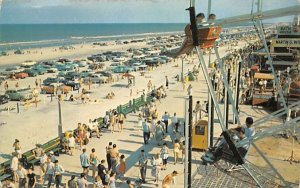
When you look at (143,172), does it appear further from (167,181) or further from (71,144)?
(71,144)

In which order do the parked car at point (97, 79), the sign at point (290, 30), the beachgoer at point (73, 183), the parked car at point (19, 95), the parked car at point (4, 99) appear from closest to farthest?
1. the beachgoer at point (73, 183)
2. the parked car at point (4, 99)
3. the parked car at point (19, 95)
4. the parked car at point (97, 79)
5. the sign at point (290, 30)

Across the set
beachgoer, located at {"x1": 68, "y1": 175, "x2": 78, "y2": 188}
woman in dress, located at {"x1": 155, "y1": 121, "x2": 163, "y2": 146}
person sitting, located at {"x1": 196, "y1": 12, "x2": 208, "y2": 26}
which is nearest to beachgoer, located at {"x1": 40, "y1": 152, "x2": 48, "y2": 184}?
beachgoer, located at {"x1": 68, "y1": 175, "x2": 78, "y2": 188}

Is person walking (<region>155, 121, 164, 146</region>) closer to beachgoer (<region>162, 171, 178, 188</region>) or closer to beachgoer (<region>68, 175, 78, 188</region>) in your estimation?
beachgoer (<region>162, 171, 178, 188</region>)

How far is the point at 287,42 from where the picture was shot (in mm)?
40812

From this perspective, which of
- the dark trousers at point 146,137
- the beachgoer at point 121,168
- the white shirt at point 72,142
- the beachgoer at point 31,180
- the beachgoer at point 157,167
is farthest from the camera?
the dark trousers at point 146,137

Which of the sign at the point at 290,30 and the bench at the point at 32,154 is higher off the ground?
the sign at the point at 290,30

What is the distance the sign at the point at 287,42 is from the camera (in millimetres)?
40594

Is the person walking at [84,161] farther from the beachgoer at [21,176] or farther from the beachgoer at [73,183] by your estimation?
the beachgoer at [21,176]

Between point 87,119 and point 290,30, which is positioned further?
point 290,30

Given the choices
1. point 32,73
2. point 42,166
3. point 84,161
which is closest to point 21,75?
point 32,73

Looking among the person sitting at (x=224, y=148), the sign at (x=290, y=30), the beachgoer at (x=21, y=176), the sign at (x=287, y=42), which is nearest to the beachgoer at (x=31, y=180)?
the beachgoer at (x=21, y=176)

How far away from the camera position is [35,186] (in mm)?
12789

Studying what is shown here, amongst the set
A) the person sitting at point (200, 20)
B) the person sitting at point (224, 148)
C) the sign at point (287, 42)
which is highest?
the person sitting at point (200, 20)

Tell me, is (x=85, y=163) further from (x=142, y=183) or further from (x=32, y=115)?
(x=32, y=115)
